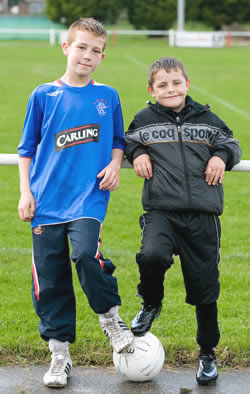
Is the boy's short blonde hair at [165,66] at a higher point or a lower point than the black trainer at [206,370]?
higher

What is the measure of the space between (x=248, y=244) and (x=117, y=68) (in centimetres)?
1771

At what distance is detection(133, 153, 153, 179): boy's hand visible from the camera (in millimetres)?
3279

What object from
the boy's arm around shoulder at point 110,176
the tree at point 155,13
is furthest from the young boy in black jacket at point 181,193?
the tree at point 155,13

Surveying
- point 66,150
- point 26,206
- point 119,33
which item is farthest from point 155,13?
point 26,206

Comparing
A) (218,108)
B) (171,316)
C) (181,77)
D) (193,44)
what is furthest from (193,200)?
(193,44)

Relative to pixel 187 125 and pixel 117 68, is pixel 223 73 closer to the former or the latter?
pixel 117 68

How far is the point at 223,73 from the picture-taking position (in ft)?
72.6

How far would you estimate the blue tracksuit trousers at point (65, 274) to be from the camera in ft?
10.4

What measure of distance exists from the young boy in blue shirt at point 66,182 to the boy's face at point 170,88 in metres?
0.25

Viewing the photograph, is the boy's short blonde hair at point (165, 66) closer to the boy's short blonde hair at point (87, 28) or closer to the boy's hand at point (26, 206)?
the boy's short blonde hair at point (87, 28)

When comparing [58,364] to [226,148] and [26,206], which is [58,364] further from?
[226,148]

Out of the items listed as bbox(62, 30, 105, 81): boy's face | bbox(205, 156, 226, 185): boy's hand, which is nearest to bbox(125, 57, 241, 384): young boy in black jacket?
bbox(205, 156, 226, 185): boy's hand

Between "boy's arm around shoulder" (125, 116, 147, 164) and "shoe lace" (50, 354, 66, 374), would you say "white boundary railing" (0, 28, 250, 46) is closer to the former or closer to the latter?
"boy's arm around shoulder" (125, 116, 147, 164)

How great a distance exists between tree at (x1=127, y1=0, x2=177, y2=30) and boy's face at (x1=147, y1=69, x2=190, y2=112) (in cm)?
4688
